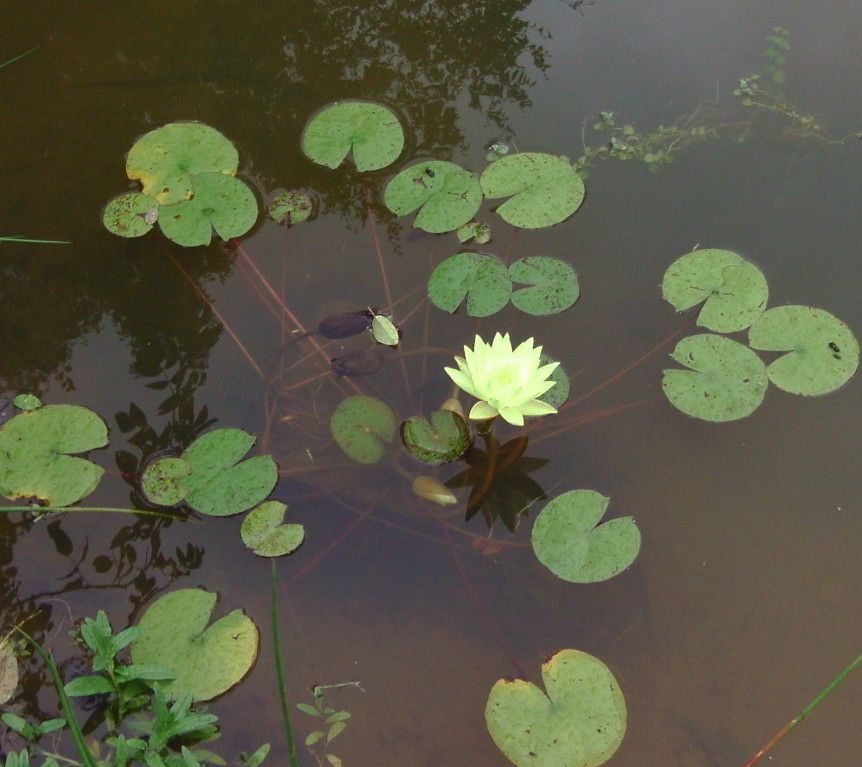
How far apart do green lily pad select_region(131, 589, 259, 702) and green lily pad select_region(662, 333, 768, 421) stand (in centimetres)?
178

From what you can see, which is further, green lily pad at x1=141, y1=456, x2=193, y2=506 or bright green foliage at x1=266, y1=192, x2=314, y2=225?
bright green foliage at x1=266, y1=192, x2=314, y2=225

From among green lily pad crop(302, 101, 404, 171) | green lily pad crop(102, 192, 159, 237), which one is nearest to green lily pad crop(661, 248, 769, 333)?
green lily pad crop(302, 101, 404, 171)

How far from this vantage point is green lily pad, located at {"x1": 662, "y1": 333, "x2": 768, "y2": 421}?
102 inches

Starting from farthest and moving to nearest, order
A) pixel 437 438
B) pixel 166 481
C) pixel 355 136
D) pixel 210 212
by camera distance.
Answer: pixel 355 136 < pixel 210 212 < pixel 437 438 < pixel 166 481

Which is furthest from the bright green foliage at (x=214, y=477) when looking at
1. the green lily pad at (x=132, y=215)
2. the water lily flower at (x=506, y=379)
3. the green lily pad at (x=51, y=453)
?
the green lily pad at (x=132, y=215)

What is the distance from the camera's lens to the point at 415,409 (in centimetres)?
277

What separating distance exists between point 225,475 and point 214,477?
0.04 m

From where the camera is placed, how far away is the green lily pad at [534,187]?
9.93ft

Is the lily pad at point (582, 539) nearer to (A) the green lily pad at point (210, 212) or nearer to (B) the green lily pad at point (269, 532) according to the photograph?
(B) the green lily pad at point (269, 532)

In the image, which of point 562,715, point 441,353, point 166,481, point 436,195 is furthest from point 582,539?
point 436,195

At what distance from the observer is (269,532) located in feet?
8.04

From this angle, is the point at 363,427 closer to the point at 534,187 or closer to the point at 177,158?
the point at 534,187

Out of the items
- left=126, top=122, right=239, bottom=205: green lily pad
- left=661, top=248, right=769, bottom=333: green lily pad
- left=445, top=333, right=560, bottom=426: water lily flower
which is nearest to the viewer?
left=445, top=333, right=560, bottom=426: water lily flower

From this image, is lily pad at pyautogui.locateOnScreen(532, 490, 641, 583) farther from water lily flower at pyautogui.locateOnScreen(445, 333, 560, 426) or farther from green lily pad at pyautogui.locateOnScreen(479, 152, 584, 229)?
green lily pad at pyautogui.locateOnScreen(479, 152, 584, 229)
